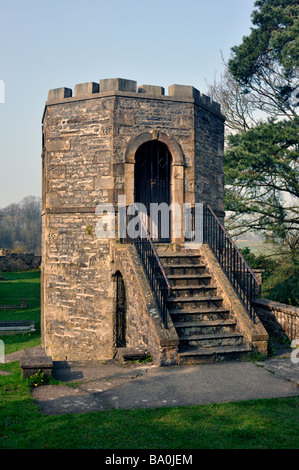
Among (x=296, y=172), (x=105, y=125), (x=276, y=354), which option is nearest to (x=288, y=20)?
(x=296, y=172)

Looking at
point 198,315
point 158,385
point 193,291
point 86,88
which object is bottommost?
point 158,385

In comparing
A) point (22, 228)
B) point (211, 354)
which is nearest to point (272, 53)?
point (211, 354)

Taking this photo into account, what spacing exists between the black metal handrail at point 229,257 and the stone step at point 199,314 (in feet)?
1.68

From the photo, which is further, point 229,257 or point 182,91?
point 182,91

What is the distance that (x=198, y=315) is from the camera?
27.1 ft

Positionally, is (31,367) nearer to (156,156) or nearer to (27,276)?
(156,156)

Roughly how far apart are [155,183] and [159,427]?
7.98 meters

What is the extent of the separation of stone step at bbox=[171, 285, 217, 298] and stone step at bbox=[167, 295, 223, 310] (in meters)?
0.17

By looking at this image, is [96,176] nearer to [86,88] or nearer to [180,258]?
[86,88]

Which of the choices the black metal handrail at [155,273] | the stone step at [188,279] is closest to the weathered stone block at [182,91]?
the black metal handrail at [155,273]

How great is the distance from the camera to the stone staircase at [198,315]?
736cm

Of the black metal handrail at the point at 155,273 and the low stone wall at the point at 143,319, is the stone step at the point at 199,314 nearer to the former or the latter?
the black metal handrail at the point at 155,273

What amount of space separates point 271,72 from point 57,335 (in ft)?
44.6

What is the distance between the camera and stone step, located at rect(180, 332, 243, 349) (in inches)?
296
